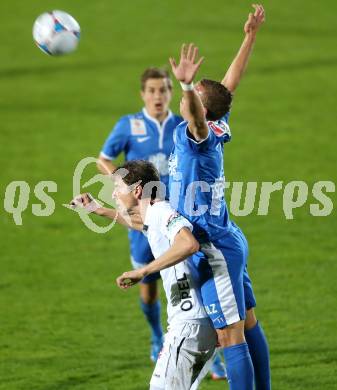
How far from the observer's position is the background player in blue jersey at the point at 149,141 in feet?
29.5

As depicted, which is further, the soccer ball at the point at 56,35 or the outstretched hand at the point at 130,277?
the soccer ball at the point at 56,35

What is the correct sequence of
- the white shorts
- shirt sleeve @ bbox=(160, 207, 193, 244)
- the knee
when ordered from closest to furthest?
shirt sleeve @ bbox=(160, 207, 193, 244)
the white shorts
the knee

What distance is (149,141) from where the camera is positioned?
9.20m

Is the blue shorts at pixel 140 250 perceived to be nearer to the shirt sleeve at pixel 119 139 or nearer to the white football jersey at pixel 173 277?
the shirt sleeve at pixel 119 139

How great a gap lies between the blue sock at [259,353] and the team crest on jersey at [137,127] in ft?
9.28

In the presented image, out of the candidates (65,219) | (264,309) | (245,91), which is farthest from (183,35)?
(264,309)

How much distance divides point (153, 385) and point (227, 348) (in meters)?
0.69

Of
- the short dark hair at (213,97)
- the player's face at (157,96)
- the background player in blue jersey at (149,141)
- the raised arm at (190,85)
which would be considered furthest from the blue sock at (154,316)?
the raised arm at (190,85)

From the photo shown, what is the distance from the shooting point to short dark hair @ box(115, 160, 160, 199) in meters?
6.27

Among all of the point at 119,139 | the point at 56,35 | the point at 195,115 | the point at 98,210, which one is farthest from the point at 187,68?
the point at 119,139

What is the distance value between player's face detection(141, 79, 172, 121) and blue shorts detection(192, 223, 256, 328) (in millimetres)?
2693

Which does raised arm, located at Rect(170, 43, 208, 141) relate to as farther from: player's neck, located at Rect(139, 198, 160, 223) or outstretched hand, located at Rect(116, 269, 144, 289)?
outstretched hand, located at Rect(116, 269, 144, 289)

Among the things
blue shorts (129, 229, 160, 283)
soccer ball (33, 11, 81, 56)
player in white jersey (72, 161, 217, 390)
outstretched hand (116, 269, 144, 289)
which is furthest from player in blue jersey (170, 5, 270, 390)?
blue shorts (129, 229, 160, 283)

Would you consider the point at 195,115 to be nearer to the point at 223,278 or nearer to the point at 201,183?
the point at 201,183
